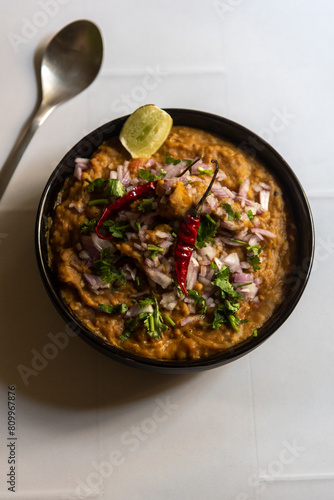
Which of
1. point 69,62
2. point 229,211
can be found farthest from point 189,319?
point 69,62

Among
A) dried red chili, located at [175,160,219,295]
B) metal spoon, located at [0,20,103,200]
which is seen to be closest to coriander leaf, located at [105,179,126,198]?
dried red chili, located at [175,160,219,295]

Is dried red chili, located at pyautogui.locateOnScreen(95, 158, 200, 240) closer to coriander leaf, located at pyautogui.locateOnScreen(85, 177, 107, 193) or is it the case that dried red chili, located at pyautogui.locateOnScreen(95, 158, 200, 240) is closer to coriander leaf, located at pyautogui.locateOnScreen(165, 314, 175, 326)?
coriander leaf, located at pyautogui.locateOnScreen(85, 177, 107, 193)

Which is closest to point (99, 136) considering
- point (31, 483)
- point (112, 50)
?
point (112, 50)

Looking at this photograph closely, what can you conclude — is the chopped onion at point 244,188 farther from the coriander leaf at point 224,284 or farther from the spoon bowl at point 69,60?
the spoon bowl at point 69,60

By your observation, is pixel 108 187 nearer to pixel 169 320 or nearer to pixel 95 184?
pixel 95 184

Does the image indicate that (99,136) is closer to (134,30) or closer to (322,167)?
(134,30)

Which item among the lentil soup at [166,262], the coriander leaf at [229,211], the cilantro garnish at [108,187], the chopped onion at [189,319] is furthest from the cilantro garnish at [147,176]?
the chopped onion at [189,319]
